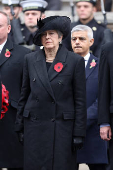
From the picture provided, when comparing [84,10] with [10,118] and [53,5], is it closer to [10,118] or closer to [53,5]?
[53,5]

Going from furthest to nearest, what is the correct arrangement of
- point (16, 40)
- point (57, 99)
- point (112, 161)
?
point (16, 40) < point (57, 99) < point (112, 161)

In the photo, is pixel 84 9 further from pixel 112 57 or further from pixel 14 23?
pixel 112 57

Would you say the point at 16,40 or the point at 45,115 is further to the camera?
the point at 16,40

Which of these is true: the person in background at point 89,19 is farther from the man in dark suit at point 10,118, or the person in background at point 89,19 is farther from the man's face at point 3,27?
the man in dark suit at point 10,118

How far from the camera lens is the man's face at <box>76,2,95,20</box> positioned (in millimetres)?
8414

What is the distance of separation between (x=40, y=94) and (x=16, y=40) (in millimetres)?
3027

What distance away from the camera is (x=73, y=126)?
5.45 metres

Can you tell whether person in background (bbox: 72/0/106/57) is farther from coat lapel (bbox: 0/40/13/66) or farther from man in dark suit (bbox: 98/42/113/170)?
man in dark suit (bbox: 98/42/113/170)

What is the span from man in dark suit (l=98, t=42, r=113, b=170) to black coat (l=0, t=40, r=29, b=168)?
4.73ft

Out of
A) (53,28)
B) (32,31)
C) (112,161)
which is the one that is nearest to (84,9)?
(32,31)

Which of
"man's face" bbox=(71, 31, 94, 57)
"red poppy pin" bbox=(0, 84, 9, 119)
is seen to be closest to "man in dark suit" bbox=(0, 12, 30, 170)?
"red poppy pin" bbox=(0, 84, 9, 119)

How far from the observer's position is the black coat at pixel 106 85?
Result: 5020 mm

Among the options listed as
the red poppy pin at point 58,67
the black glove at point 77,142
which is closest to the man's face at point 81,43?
the red poppy pin at point 58,67

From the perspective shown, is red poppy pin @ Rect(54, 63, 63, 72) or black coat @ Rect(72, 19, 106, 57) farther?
black coat @ Rect(72, 19, 106, 57)
